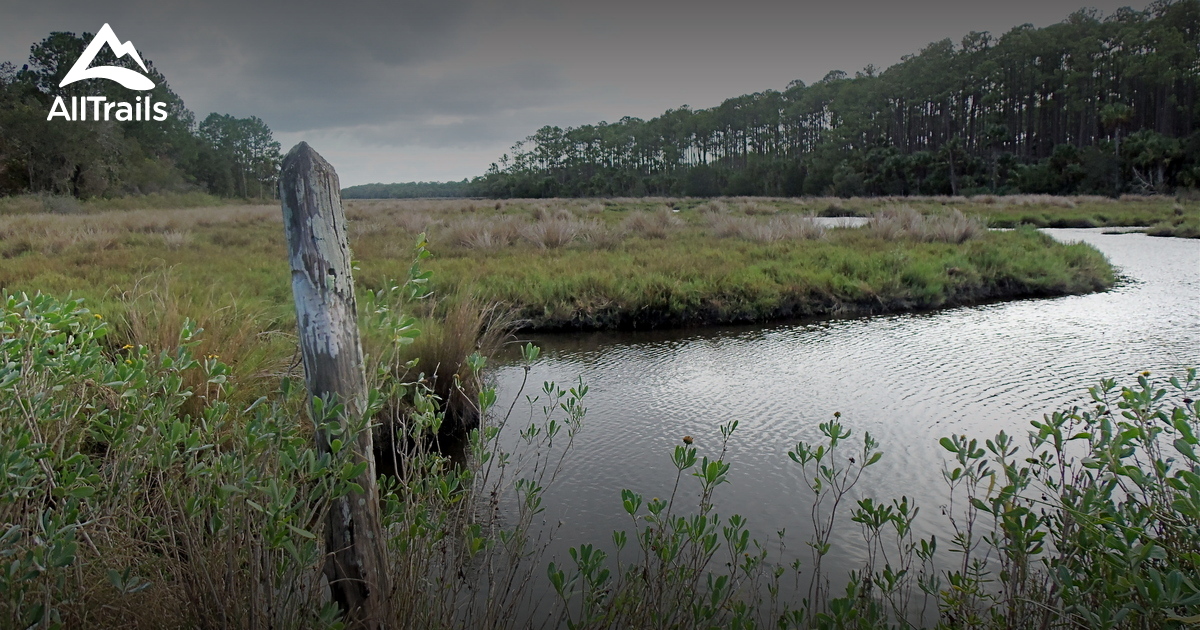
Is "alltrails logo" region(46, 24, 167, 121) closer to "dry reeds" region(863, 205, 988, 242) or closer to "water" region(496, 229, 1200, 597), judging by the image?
"water" region(496, 229, 1200, 597)

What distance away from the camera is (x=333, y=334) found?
1.92m

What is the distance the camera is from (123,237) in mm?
14352

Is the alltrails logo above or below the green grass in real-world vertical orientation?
above

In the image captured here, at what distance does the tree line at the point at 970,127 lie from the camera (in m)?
45.6

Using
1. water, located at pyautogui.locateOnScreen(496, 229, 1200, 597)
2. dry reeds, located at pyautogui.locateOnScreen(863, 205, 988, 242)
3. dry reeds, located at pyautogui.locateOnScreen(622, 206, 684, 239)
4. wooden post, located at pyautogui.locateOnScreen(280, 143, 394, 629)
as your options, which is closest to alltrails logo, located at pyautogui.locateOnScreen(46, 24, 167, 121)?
dry reeds, located at pyautogui.locateOnScreen(622, 206, 684, 239)

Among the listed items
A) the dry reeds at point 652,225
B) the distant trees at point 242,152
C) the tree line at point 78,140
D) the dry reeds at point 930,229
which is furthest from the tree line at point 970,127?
the tree line at point 78,140

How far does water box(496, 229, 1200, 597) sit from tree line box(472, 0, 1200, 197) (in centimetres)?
3991

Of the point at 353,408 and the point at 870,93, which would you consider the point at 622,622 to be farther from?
the point at 870,93

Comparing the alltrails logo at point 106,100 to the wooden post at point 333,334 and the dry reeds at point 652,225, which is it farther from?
the wooden post at point 333,334

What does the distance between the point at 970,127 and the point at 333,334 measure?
2750 inches

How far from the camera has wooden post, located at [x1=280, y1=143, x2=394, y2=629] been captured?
191 centimetres

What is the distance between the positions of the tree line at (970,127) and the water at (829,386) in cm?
3991

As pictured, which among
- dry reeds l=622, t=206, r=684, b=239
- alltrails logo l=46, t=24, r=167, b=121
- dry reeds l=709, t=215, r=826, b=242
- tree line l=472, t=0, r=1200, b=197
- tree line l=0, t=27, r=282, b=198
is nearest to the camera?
dry reeds l=709, t=215, r=826, b=242

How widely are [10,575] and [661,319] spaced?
337 inches
